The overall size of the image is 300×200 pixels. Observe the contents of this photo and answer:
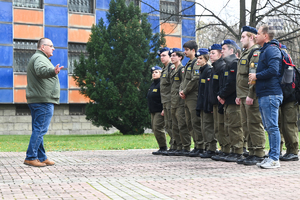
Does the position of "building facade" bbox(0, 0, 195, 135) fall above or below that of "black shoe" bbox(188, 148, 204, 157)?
above

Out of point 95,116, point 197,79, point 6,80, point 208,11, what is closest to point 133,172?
point 197,79

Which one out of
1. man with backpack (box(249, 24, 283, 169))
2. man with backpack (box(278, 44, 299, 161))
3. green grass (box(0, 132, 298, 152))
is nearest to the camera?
man with backpack (box(249, 24, 283, 169))

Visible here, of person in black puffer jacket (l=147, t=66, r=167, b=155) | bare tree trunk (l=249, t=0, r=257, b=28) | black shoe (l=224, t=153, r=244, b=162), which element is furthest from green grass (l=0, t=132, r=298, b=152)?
bare tree trunk (l=249, t=0, r=257, b=28)

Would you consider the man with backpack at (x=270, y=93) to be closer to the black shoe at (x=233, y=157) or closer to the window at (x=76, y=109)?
the black shoe at (x=233, y=157)

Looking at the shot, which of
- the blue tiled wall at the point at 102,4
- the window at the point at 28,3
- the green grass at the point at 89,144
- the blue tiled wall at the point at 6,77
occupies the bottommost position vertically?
the green grass at the point at 89,144

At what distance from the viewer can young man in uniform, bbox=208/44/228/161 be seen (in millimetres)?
8547

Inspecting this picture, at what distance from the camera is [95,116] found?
22906mm

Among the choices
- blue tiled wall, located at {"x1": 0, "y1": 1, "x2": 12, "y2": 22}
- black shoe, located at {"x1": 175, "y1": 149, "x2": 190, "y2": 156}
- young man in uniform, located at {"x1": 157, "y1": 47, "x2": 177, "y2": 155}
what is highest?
blue tiled wall, located at {"x1": 0, "y1": 1, "x2": 12, "y2": 22}

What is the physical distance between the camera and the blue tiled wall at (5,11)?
25734 mm

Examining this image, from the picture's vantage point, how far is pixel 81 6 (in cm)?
2833

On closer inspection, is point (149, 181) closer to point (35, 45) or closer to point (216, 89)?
point (216, 89)

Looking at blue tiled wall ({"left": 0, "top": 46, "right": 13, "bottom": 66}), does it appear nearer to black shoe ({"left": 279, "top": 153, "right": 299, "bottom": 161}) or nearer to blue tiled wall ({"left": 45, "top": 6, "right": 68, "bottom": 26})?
blue tiled wall ({"left": 45, "top": 6, "right": 68, "bottom": 26})

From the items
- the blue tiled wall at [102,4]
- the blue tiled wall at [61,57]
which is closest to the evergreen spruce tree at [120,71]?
the blue tiled wall at [61,57]

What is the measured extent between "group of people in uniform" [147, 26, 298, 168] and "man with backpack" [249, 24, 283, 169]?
5 cm
